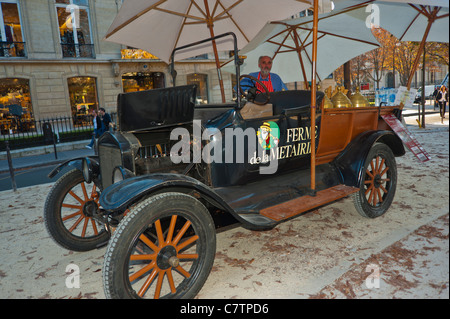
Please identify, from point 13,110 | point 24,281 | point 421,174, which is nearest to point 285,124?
point 24,281

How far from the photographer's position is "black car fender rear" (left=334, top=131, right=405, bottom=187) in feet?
11.7

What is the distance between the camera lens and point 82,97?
55.4ft

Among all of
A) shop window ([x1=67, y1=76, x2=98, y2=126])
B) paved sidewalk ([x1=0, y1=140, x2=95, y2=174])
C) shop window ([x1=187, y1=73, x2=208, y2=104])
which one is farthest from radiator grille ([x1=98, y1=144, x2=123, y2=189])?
shop window ([x1=187, y1=73, x2=208, y2=104])

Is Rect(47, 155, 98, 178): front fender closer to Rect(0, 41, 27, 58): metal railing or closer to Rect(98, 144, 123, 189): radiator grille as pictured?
Rect(98, 144, 123, 189): radiator grille

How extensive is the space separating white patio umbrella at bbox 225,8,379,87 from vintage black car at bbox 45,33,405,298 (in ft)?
9.89

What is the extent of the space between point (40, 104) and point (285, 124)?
51.6ft

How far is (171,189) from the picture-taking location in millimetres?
2477

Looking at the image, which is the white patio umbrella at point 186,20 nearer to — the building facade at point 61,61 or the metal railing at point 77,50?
the building facade at point 61,61

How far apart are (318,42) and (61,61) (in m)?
13.5

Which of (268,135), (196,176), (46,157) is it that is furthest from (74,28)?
(268,135)

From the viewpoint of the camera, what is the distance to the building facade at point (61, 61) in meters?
14.7

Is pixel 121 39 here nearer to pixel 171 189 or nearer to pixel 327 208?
pixel 171 189

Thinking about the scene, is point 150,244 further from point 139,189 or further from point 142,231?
point 139,189
